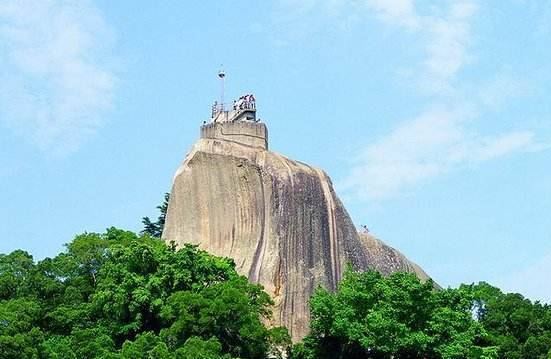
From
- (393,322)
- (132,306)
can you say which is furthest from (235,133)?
(393,322)

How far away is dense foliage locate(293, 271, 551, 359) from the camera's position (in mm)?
31875

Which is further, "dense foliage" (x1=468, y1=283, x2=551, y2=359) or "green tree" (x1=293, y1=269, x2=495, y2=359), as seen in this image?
"dense foliage" (x1=468, y1=283, x2=551, y2=359)

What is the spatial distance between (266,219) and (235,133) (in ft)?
10.4

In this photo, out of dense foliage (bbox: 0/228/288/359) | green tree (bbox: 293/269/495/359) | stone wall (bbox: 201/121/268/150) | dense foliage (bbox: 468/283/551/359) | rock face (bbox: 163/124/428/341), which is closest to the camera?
dense foliage (bbox: 0/228/288/359)

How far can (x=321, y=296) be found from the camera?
33312mm

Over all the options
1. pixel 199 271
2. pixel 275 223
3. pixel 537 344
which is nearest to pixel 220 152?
pixel 275 223

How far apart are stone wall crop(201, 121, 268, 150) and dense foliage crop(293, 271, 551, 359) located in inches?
225

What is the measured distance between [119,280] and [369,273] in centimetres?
653

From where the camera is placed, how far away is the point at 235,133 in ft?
123

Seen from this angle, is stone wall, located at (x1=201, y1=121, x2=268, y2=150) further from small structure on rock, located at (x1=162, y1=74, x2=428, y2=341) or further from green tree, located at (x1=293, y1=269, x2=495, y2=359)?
green tree, located at (x1=293, y1=269, x2=495, y2=359)

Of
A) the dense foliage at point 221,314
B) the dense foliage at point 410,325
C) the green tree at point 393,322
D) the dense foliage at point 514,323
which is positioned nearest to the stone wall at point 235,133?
the dense foliage at point 221,314

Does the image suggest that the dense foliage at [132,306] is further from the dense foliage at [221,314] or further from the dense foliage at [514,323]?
the dense foliage at [514,323]

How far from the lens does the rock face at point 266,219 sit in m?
35.1

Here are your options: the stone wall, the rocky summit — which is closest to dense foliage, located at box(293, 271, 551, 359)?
the rocky summit
